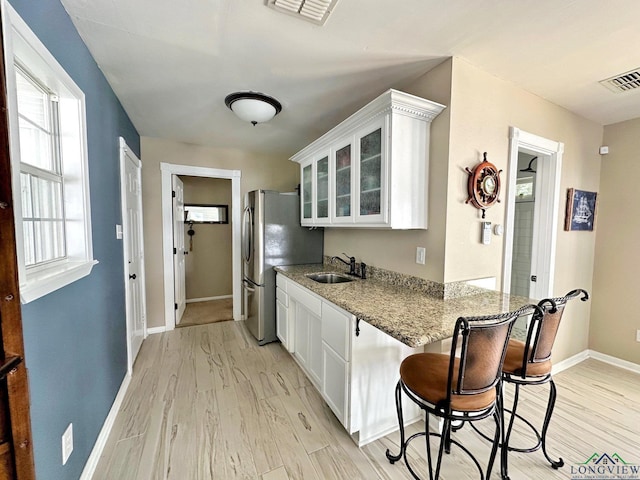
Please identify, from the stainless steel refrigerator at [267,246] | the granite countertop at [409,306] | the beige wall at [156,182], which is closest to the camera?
the granite countertop at [409,306]

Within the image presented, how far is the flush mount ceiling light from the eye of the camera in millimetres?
2152

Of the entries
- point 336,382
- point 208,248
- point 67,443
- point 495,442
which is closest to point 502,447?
point 495,442

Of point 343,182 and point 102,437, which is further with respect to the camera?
point 343,182

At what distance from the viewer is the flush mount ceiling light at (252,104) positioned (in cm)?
215

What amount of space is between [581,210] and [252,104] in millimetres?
3310

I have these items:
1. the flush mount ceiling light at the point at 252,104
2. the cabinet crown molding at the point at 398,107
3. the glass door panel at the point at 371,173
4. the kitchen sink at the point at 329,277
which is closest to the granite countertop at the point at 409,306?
the kitchen sink at the point at 329,277

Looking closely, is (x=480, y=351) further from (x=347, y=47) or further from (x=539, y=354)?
(x=347, y=47)

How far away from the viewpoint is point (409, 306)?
1.64 meters

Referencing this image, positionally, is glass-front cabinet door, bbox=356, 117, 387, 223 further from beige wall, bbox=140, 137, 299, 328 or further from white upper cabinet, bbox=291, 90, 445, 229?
beige wall, bbox=140, 137, 299, 328

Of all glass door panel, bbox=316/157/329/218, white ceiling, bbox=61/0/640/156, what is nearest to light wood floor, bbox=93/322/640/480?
glass door panel, bbox=316/157/329/218

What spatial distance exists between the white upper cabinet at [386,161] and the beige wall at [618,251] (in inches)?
92.6

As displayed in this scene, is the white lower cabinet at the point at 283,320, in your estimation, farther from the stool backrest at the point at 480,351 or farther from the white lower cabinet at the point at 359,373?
the stool backrest at the point at 480,351

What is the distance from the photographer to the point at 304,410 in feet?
6.48

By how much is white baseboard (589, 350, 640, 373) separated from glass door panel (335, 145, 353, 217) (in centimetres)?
314
